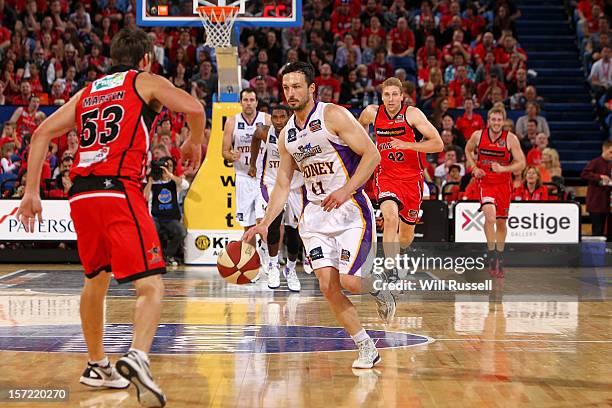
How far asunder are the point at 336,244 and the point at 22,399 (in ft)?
7.45

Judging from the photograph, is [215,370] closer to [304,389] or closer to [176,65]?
[304,389]

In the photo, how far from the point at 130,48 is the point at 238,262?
1.62 metres

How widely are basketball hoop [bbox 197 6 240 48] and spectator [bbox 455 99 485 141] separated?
5125 millimetres

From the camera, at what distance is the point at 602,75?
1906cm

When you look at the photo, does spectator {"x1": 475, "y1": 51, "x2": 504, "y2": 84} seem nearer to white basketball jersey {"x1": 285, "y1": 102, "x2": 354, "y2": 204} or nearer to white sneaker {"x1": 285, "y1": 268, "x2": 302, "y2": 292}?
white sneaker {"x1": 285, "y1": 268, "x2": 302, "y2": 292}

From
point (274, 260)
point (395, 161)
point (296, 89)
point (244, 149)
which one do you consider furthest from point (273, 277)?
point (296, 89)

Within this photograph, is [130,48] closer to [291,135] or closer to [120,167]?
[120,167]

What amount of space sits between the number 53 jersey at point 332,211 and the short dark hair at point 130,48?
140cm

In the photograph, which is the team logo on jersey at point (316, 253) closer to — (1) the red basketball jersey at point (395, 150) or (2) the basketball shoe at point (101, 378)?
(2) the basketball shoe at point (101, 378)

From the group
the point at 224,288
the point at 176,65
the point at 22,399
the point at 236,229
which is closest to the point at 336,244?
the point at 22,399

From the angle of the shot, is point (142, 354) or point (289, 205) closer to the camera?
point (142, 354)

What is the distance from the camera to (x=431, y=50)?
19.2 metres

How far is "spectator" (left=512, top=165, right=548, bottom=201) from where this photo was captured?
48.0ft

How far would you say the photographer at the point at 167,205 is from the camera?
45.5 feet
